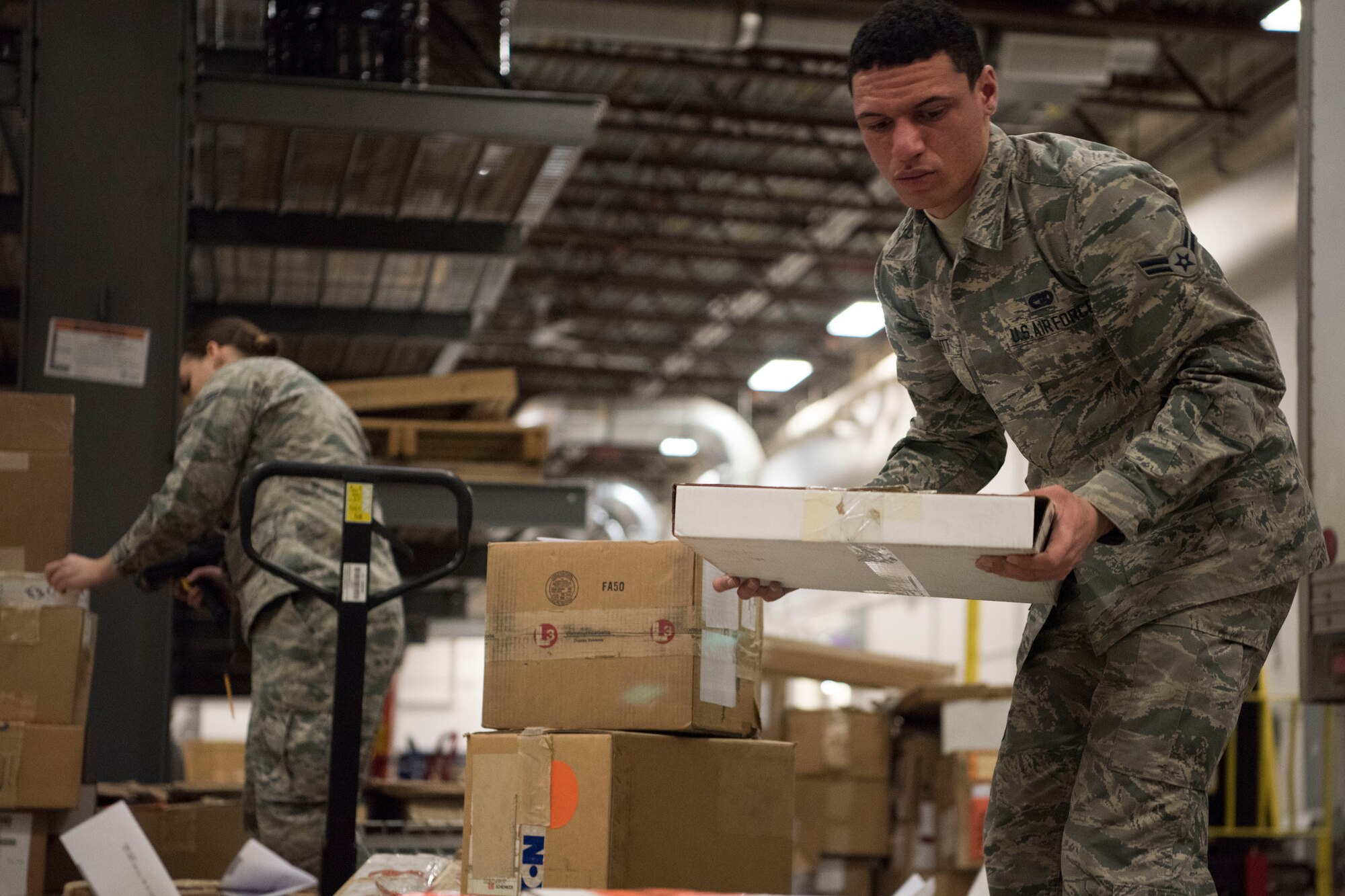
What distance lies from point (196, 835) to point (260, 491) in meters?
1.16

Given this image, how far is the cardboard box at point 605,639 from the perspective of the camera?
2461 millimetres

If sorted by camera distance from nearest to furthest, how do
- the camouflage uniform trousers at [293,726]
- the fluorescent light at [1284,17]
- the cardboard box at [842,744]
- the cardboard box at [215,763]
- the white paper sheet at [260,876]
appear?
the white paper sheet at [260,876] → the camouflage uniform trousers at [293,726] → the cardboard box at [842,744] → the fluorescent light at [1284,17] → the cardboard box at [215,763]

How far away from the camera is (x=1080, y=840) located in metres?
1.79

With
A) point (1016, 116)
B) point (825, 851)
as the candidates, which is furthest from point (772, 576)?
point (1016, 116)

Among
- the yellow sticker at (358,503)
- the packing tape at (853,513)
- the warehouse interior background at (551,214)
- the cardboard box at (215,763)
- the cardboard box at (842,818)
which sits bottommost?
the cardboard box at (215,763)

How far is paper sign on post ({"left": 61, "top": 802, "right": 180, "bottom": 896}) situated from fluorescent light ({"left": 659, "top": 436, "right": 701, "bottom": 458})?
45.2ft

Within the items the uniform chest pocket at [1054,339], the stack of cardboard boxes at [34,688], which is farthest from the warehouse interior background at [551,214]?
the uniform chest pocket at [1054,339]

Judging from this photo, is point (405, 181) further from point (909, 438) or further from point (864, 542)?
point (864, 542)

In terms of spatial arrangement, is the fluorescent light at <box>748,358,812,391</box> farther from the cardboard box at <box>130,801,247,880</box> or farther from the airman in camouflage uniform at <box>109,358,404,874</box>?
the airman in camouflage uniform at <box>109,358,404,874</box>

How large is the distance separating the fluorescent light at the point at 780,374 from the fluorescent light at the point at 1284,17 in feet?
26.5

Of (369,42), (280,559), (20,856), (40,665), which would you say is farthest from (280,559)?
(369,42)

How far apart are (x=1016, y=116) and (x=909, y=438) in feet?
26.4

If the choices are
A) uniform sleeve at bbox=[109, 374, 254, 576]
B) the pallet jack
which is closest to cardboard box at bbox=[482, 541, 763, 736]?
the pallet jack

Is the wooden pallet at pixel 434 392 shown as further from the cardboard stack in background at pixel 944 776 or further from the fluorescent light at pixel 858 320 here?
the fluorescent light at pixel 858 320
